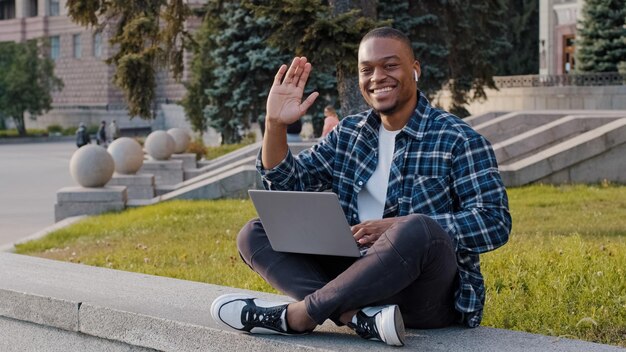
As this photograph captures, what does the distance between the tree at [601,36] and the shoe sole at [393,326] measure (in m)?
37.0

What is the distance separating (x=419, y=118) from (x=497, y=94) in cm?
3921

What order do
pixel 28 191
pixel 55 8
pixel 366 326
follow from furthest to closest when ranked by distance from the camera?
pixel 55 8
pixel 28 191
pixel 366 326

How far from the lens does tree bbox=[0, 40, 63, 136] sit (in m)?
69.0

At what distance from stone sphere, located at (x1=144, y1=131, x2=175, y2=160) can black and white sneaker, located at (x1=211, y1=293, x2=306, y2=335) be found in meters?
20.0

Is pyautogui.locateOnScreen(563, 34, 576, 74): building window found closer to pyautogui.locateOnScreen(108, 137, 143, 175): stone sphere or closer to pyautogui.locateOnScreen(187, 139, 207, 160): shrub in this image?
pyautogui.locateOnScreen(187, 139, 207, 160): shrub

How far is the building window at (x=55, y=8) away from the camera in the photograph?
88.0 meters

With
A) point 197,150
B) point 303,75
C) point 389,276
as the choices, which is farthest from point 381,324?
point 197,150

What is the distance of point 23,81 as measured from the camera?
69.0 m

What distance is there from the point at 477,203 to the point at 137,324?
1.69 metres

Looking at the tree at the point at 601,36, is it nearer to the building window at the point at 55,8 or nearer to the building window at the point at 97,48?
the building window at the point at 97,48

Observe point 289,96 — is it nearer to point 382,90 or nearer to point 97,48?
point 382,90

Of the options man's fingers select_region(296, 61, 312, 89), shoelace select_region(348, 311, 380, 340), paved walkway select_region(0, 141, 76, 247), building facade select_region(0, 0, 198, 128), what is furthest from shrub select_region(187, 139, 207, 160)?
building facade select_region(0, 0, 198, 128)

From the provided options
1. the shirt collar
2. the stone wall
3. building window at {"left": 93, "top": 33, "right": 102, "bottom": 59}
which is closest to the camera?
the shirt collar

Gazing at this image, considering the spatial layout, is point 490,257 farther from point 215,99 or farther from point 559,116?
point 215,99
